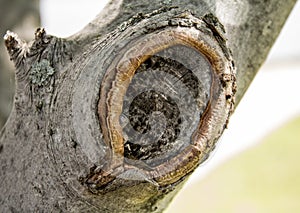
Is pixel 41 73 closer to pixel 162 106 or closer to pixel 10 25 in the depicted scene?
pixel 162 106

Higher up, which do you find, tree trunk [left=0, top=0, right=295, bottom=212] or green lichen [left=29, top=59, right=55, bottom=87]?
green lichen [left=29, top=59, right=55, bottom=87]

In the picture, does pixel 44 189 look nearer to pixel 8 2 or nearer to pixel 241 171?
pixel 8 2

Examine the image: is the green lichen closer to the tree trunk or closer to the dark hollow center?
the tree trunk

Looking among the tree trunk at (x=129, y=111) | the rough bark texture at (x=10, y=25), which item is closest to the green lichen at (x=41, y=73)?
the tree trunk at (x=129, y=111)

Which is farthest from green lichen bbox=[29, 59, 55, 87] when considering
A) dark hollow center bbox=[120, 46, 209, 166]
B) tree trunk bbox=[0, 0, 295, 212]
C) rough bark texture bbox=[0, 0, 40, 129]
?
rough bark texture bbox=[0, 0, 40, 129]

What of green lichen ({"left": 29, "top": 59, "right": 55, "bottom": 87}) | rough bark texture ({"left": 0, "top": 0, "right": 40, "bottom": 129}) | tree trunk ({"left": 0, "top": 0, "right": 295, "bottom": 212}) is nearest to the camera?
tree trunk ({"left": 0, "top": 0, "right": 295, "bottom": 212})

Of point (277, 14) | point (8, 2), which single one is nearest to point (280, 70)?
point (8, 2)

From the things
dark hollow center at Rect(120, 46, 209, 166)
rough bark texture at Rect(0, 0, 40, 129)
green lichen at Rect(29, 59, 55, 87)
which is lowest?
rough bark texture at Rect(0, 0, 40, 129)
